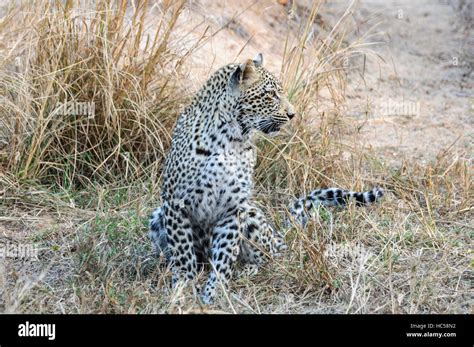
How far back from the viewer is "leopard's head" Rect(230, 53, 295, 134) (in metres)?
6.23

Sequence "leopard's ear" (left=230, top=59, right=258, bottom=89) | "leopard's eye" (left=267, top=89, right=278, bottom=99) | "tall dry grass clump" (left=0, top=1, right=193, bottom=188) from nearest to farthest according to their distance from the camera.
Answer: "leopard's ear" (left=230, top=59, right=258, bottom=89) → "leopard's eye" (left=267, top=89, right=278, bottom=99) → "tall dry grass clump" (left=0, top=1, right=193, bottom=188)

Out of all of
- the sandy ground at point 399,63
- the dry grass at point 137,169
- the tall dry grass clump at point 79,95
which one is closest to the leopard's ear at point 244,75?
the dry grass at point 137,169

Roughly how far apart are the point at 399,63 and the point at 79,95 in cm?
512

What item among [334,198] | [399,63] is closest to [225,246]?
[334,198]

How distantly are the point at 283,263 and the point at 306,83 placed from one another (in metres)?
2.14

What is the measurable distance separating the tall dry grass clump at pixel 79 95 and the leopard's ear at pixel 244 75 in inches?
58.3

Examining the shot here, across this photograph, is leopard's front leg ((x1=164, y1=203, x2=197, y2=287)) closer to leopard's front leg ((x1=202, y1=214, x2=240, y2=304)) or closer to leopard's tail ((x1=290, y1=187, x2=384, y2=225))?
leopard's front leg ((x1=202, y1=214, x2=240, y2=304))

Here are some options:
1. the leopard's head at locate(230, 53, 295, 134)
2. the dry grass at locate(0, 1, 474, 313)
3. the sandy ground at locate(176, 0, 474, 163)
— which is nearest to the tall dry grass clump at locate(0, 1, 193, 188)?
the dry grass at locate(0, 1, 474, 313)

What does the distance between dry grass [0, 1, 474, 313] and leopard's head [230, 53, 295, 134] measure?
795mm

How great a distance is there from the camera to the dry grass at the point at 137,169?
6.41 meters

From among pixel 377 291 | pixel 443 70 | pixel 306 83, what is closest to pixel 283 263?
pixel 377 291

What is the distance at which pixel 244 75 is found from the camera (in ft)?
20.5

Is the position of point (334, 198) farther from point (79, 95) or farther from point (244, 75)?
point (79, 95)
